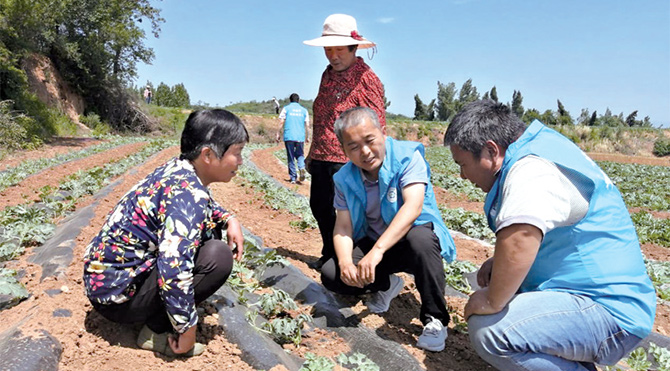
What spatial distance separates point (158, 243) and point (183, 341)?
472 mm

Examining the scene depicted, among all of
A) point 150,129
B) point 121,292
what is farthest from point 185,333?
point 150,129

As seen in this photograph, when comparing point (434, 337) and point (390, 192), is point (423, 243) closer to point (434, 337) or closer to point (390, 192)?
point (390, 192)

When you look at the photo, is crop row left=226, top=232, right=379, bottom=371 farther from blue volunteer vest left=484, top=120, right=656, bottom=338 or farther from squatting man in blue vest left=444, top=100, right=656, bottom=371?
blue volunteer vest left=484, top=120, right=656, bottom=338

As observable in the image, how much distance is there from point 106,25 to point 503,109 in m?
Answer: 23.5

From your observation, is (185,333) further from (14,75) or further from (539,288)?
(14,75)

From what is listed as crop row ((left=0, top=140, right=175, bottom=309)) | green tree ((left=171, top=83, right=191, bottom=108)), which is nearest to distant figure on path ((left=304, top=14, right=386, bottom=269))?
crop row ((left=0, top=140, right=175, bottom=309))

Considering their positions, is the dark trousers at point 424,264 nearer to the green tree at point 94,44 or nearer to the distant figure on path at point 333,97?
the distant figure on path at point 333,97

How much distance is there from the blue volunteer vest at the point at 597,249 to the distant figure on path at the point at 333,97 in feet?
5.91

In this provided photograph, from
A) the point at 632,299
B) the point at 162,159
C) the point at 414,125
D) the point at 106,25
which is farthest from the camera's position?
the point at 414,125

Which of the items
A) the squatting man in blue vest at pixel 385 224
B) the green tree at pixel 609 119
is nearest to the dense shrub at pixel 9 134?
the squatting man in blue vest at pixel 385 224

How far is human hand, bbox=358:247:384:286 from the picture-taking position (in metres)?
2.57

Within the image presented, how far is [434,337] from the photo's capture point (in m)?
2.68

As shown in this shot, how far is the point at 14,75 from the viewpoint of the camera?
16172 millimetres

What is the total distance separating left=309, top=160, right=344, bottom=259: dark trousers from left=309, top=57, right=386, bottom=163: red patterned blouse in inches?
3.3
